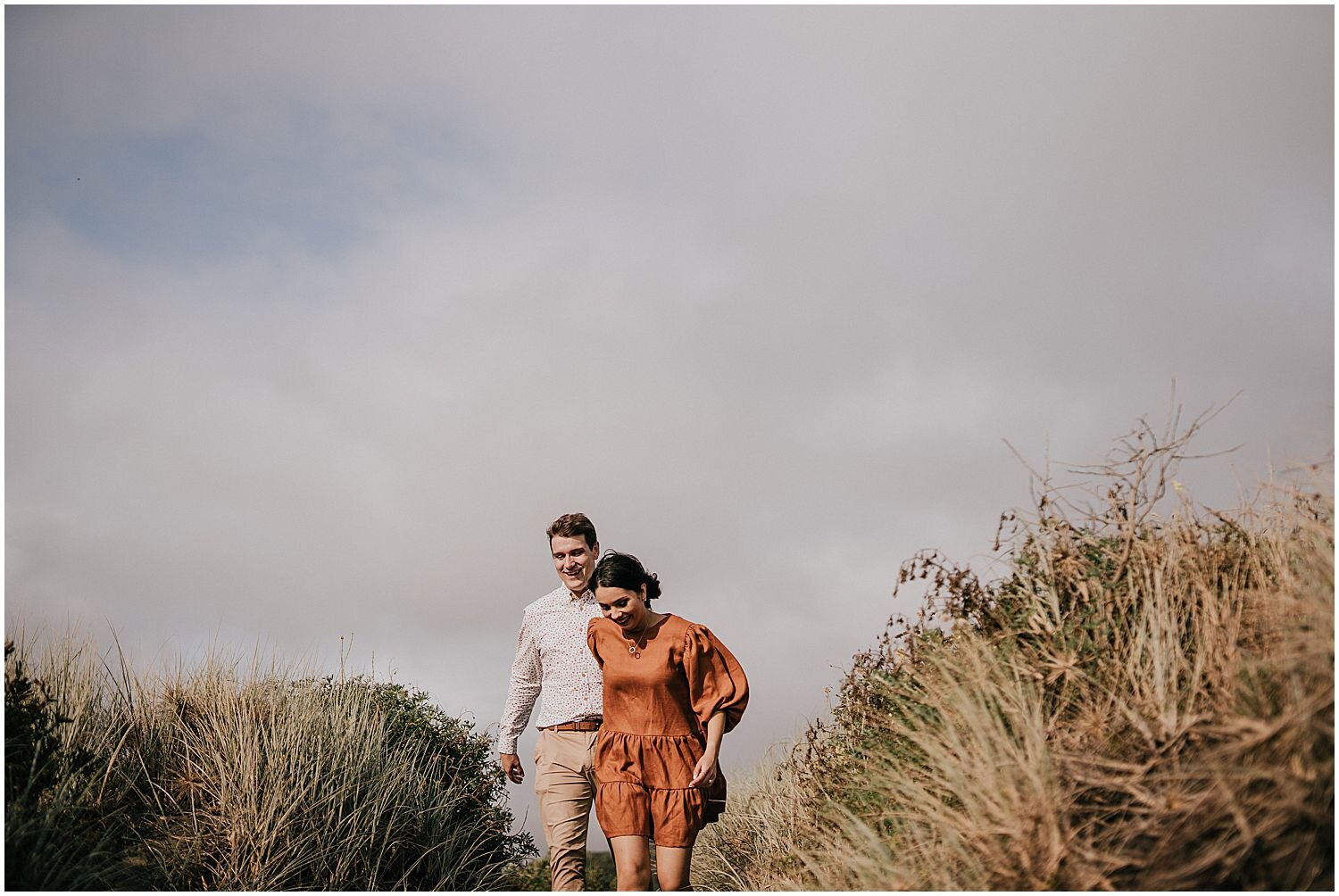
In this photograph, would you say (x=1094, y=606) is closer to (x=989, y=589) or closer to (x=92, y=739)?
(x=989, y=589)

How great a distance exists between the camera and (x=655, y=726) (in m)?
5.05

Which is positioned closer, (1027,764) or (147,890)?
(1027,764)

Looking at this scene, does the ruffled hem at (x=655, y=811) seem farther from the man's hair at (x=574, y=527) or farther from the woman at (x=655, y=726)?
the man's hair at (x=574, y=527)

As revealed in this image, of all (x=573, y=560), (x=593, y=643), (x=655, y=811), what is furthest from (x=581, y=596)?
(x=655, y=811)

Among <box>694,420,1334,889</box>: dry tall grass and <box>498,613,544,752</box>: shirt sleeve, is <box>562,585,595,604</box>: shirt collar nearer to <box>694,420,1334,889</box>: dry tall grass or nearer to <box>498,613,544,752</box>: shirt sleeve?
<box>498,613,544,752</box>: shirt sleeve

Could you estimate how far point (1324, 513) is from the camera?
5.00 m

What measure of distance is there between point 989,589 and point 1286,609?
1.61m

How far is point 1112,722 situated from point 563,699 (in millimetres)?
2805

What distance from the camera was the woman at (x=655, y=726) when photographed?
16.2 feet

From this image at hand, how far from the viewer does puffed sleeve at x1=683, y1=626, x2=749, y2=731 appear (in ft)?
16.4

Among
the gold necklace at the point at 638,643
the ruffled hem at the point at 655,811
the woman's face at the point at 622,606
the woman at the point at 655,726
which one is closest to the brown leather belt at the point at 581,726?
the woman at the point at 655,726

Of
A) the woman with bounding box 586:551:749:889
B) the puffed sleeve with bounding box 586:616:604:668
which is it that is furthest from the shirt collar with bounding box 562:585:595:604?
the woman with bounding box 586:551:749:889

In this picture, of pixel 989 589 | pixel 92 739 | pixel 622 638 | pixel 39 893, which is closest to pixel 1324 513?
pixel 989 589

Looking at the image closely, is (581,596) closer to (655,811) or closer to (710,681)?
(710,681)
